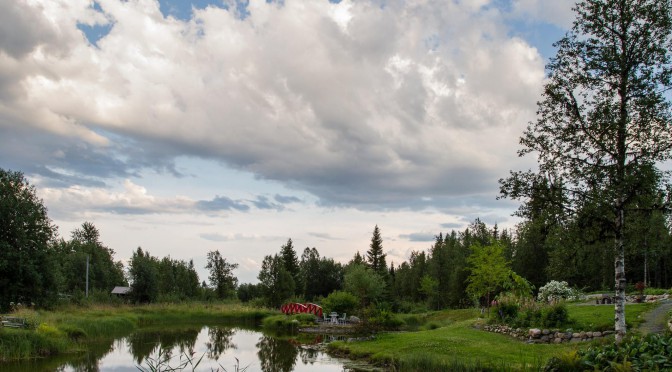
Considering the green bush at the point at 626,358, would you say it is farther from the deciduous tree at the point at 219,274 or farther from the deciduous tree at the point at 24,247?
the deciduous tree at the point at 219,274

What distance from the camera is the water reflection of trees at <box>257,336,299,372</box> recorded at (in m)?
20.7

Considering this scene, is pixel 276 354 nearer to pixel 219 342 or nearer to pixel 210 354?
pixel 210 354

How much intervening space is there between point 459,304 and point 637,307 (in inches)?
1262

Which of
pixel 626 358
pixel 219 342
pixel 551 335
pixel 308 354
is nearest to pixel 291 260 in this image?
pixel 219 342

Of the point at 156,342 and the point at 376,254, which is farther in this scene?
the point at 376,254

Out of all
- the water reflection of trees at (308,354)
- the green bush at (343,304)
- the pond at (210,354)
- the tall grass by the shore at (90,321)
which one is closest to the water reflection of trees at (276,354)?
the pond at (210,354)

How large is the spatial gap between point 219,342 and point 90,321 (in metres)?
7.64

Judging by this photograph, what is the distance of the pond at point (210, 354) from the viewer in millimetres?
19547

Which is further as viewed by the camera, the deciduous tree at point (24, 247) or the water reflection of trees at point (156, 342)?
the deciduous tree at point (24, 247)

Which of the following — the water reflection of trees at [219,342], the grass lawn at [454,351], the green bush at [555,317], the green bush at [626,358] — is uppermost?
the green bush at [626,358]

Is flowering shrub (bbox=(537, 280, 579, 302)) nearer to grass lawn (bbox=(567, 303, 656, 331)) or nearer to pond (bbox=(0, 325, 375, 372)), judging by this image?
Result: grass lawn (bbox=(567, 303, 656, 331))

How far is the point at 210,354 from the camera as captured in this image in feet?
79.5

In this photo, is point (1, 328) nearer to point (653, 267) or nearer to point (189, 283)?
point (189, 283)

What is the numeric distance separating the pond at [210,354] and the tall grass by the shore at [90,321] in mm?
827
